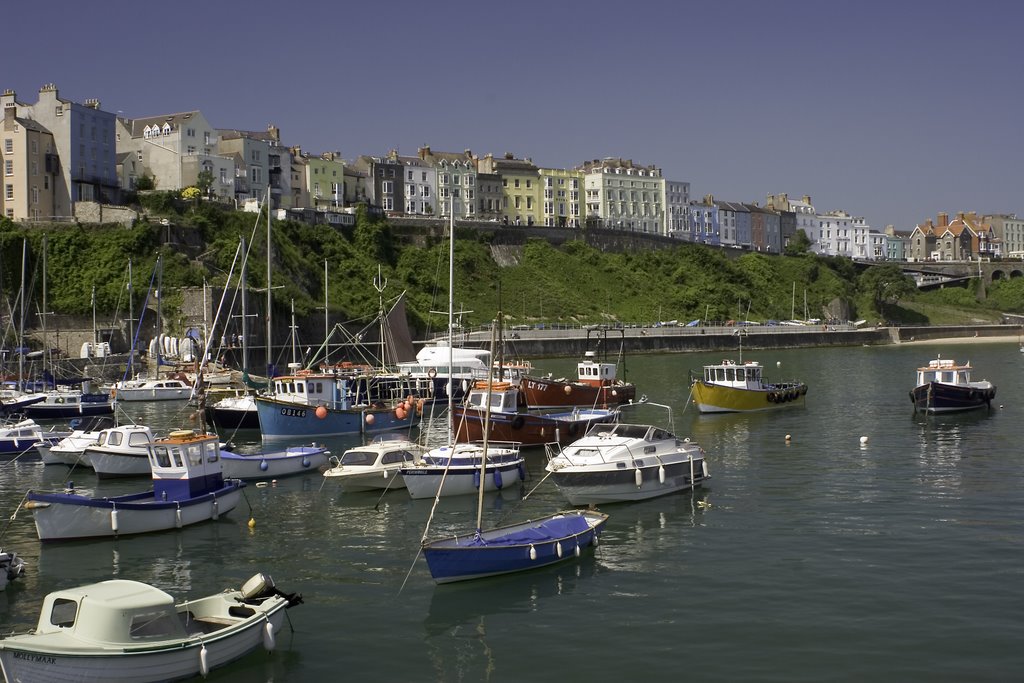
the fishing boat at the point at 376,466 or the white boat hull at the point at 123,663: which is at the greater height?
the fishing boat at the point at 376,466

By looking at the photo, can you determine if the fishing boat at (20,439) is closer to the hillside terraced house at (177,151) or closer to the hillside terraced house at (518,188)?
the hillside terraced house at (177,151)

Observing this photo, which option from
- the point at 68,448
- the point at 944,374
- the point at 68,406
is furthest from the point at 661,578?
the point at 68,406

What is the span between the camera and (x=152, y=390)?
64812mm

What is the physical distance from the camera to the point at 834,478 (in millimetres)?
35094

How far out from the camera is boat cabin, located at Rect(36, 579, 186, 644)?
16.3 metres

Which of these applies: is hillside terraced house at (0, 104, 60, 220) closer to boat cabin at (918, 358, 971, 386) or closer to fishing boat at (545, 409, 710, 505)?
boat cabin at (918, 358, 971, 386)

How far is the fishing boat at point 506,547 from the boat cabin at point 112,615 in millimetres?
5981

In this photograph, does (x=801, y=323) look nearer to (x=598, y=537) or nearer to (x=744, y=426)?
(x=744, y=426)

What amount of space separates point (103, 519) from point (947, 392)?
41339 millimetres

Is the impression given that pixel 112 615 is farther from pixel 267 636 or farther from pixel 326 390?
pixel 326 390

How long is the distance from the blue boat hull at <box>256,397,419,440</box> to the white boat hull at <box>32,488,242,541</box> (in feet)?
55.5

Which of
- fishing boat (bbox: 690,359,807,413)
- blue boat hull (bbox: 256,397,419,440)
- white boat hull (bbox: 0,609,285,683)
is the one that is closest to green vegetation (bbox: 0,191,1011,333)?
fishing boat (bbox: 690,359,807,413)

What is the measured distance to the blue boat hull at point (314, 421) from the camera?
4494cm

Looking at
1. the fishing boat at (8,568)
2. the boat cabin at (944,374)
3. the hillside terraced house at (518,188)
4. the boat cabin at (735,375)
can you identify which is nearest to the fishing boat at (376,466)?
the fishing boat at (8,568)
